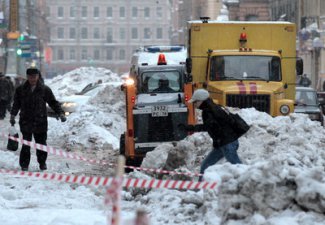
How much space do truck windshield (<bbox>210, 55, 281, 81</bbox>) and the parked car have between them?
5.57 meters

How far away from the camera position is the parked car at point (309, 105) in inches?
1017

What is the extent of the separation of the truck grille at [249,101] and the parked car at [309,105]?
642 centimetres

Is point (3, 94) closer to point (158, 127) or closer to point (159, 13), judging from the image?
point (158, 127)

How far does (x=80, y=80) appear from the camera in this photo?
56312 millimetres

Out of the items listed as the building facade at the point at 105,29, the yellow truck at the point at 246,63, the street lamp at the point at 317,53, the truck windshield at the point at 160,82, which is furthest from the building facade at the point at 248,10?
the building facade at the point at 105,29

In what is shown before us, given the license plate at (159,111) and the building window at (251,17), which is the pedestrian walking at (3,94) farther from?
the building window at (251,17)

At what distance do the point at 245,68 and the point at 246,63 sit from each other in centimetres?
13

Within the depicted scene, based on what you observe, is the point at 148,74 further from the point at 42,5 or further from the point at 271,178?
the point at 42,5

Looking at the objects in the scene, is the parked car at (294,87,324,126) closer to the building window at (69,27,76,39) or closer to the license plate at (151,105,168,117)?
the license plate at (151,105,168,117)

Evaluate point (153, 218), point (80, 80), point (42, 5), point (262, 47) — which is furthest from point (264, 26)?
point (42, 5)

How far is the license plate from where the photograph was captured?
16516 millimetres

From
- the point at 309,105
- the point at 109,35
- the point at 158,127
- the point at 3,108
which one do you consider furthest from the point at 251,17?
the point at 109,35

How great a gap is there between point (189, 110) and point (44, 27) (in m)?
90.7

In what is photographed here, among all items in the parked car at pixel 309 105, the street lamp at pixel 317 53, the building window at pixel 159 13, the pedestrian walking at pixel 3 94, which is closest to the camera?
the parked car at pixel 309 105
